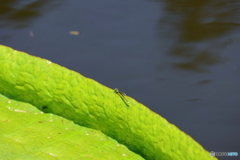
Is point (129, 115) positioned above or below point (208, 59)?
below

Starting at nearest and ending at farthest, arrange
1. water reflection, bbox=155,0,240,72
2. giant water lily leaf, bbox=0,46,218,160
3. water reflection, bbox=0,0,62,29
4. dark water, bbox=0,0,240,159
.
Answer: giant water lily leaf, bbox=0,46,218,160, dark water, bbox=0,0,240,159, water reflection, bbox=155,0,240,72, water reflection, bbox=0,0,62,29

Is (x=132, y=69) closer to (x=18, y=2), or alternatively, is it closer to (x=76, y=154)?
(x=76, y=154)

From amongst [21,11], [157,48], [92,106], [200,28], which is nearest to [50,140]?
[92,106]

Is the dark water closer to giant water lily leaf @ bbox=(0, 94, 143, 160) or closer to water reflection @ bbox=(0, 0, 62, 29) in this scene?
water reflection @ bbox=(0, 0, 62, 29)

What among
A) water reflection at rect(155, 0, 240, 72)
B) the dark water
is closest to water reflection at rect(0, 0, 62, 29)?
the dark water

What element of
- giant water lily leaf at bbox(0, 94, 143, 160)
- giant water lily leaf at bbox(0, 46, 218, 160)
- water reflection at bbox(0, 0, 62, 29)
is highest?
water reflection at bbox(0, 0, 62, 29)

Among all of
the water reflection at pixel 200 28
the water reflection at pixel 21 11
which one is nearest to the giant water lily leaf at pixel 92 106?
the water reflection at pixel 200 28

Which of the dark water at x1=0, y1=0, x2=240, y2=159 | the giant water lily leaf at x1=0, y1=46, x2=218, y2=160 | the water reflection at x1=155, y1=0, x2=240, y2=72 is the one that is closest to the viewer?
the giant water lily leaf at x1=0, y1=46, x2=218, y2=160

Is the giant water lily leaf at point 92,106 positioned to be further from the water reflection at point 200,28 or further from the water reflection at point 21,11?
the water reflection at point 21,11

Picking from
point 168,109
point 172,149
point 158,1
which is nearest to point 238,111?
point 168,109
